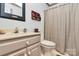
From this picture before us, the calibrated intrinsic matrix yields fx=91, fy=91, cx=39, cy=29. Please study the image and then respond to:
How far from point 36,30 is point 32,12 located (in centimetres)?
22

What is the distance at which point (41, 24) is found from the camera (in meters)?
1.11

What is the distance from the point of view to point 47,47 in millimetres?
1079

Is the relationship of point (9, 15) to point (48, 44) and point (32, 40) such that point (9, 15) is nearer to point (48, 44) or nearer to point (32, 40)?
point (32, 40)

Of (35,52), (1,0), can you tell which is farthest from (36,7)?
(35,52)

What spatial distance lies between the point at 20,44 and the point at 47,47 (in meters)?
0.35

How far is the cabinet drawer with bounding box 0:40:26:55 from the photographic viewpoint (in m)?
0.75

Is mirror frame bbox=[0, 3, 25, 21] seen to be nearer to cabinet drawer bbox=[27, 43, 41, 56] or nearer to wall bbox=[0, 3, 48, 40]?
wall bbox=[0, 3, 48, 40]

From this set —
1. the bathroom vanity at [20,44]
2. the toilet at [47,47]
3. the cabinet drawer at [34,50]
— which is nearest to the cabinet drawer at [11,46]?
the bathroom vanity at [20,44]

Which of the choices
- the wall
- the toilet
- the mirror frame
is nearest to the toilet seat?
the toilet

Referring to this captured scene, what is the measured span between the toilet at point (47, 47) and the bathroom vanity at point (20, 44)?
0.18 ft

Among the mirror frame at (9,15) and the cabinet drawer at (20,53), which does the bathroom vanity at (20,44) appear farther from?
the mirror frame at (9,15)

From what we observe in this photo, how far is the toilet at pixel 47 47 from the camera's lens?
1054 millimetres

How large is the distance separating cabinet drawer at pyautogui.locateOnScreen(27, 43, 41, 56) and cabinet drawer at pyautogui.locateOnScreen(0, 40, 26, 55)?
Result: 0.13 m

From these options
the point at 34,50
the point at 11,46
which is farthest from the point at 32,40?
the point at 11,46
